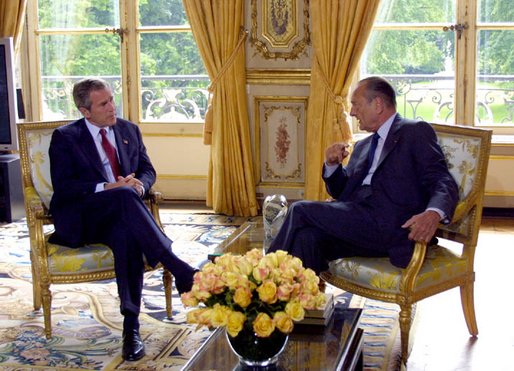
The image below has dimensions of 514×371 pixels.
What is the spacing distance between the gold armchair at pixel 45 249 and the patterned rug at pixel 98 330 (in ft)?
0.40

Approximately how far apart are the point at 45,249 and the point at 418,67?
3661mm

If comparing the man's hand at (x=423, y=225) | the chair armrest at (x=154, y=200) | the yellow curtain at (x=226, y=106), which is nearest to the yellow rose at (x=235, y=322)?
the man's hand at (x=423, y=225)

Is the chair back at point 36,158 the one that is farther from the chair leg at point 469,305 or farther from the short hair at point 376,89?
the chair leg at point 469,305

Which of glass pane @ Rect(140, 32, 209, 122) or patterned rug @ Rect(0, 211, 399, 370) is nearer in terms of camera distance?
patterned rug @ Rect(0, 211, 399, 370)

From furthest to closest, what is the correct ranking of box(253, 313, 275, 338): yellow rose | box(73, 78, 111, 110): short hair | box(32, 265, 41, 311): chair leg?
box(32, 265, 41, 311): chair leg
box(73, 78, 111, 110): short hair
box(253, 313, 275, 338): yellow rose

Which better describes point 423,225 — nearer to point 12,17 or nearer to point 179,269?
point 179,269

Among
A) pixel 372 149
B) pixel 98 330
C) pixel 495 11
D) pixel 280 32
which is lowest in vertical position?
pixel 98 330

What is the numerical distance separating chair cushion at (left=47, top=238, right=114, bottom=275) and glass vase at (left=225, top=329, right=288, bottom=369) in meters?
1.38

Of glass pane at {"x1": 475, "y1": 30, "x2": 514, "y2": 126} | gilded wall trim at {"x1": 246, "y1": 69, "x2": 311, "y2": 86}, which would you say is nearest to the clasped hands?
gilded wall trim at {"x1": 246, "y1": 69, "x2": 311, "y2": 86}

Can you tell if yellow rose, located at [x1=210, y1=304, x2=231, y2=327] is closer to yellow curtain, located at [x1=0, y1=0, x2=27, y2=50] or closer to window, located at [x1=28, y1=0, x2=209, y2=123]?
window, located at [x1=28, y1=0, x2=209, y2=123]

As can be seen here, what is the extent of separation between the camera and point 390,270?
11.5 ft

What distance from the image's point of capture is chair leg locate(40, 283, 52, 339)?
3.78 metres

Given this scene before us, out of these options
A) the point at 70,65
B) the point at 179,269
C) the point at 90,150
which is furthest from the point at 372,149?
the point at 70,65

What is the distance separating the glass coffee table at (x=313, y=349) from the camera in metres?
2.66
